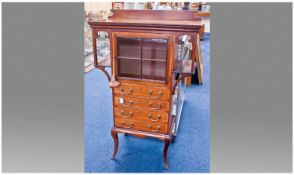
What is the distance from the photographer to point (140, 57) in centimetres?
156

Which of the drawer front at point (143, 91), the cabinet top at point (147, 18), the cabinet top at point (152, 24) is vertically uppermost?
the cabinet top at point (147, 18)

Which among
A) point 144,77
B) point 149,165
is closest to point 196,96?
point 149,165

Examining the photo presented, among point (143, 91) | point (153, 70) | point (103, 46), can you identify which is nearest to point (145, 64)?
point (153, 70)

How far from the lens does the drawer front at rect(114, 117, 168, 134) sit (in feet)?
5.90

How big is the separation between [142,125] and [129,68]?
48 centimetres

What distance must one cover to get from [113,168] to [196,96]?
6.31 feet

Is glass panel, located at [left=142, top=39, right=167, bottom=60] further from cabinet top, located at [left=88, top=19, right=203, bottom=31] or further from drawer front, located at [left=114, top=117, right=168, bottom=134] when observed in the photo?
drawer front, located at [left=114, top=117, right=168, bottom=134]

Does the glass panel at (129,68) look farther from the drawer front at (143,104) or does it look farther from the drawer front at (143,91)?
the drawer front at (143,104)

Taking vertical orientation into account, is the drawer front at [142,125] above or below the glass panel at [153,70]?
below

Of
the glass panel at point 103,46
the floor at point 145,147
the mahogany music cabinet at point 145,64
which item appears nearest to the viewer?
the mahogany music cabinet at point 145,64

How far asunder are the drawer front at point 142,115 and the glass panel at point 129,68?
0.30 metres

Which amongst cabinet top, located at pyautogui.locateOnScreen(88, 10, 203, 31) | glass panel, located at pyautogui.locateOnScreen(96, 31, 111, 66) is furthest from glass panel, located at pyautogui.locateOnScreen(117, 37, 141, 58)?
glass panel, located at pyautogui.locateOnScreen(96, 31, 111, 66)

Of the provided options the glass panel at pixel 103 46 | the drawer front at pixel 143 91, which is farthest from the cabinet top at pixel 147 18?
the glass panel at pixel 103 46

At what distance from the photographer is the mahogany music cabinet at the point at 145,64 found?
147 cm
